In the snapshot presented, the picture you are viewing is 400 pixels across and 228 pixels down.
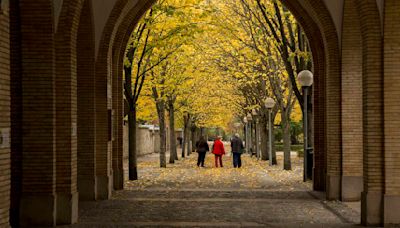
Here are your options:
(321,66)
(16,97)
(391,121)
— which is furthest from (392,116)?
(321,66)

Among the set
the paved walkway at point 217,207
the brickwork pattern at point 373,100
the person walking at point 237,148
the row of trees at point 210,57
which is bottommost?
the paved walkway at point 217,207

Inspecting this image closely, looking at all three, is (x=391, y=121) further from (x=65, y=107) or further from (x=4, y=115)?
(x=4, y=115)

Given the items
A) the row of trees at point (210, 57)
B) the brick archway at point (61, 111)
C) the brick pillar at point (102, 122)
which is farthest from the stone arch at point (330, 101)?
the brick pillar at point (102, 122)

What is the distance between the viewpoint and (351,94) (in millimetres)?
15891

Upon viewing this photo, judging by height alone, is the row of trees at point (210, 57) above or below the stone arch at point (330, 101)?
above

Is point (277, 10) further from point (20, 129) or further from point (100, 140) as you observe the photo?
point (20, 129)

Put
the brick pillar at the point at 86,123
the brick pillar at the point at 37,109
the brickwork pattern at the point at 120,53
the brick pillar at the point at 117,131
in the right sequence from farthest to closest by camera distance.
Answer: the brickwork pattern at the point at 120,53 < the brick pillar at the point at 117,131 < the brick pillar at the point at 86,123 < the brick pillar at the point at 37,109

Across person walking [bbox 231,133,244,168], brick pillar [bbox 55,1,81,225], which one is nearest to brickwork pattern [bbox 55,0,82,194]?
brick pillar [bbox 55,1,81,225]

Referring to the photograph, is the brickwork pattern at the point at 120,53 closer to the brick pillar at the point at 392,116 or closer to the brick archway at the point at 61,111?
the brick archway at the point at 61,111

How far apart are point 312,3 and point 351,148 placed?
4.01m

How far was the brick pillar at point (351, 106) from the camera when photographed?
15914 millimetres

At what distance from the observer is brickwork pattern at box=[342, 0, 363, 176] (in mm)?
15906

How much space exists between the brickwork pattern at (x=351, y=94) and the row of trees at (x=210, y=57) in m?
4.51

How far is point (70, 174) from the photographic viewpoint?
12375 millimetres
